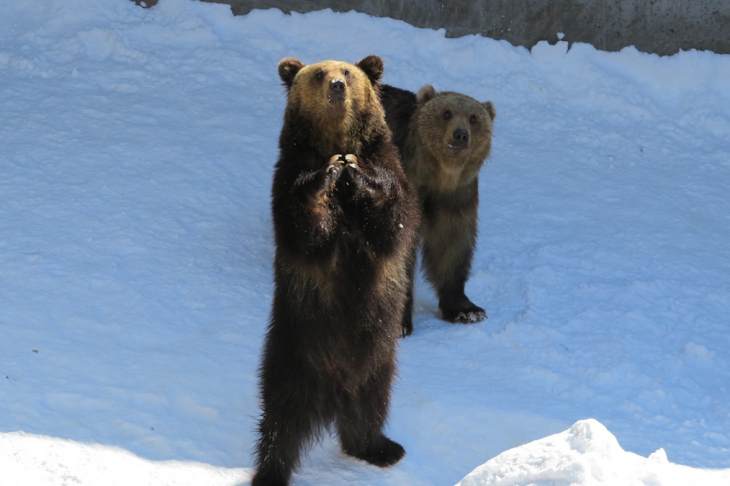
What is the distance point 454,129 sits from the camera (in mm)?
6660

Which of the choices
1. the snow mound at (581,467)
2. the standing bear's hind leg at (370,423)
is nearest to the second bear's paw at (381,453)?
the standing bear's hind leg at (370,423)

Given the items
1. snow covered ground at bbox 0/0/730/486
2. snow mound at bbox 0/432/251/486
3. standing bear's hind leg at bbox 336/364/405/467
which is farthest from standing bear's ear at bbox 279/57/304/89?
snow mound at bbox 0/432/251/486

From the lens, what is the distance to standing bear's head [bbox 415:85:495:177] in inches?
A: 262

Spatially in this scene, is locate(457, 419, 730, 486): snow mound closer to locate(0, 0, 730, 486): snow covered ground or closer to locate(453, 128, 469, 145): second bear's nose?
locate(0, 0, 730, 486): snow covered ground

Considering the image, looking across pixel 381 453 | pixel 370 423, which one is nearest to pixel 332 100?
pixel 370 423

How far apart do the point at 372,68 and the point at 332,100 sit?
40 cm

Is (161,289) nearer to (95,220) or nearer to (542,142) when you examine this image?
(95,220)

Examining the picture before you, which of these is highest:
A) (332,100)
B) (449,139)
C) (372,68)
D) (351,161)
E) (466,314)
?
(372,68)

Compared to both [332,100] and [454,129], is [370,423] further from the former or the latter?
[454,129]

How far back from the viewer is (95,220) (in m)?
6.86

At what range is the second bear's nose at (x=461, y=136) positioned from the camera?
6.62 meters

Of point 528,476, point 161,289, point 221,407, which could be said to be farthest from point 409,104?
point 528,476

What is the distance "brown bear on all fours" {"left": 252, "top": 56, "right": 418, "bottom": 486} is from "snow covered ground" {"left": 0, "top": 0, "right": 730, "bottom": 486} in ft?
1.15

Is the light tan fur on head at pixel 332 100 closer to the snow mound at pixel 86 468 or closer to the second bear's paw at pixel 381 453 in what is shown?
the second bear's paw at pixel 381 453
